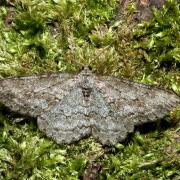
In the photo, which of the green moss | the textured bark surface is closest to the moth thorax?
the green moss

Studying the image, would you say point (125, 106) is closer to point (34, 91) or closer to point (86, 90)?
point (86, 90)

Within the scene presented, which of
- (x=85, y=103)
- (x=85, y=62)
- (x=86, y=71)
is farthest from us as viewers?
(x=85, y=62)

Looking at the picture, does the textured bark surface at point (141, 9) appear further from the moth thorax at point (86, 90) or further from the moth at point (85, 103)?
the moth thorax at point (86, 90)

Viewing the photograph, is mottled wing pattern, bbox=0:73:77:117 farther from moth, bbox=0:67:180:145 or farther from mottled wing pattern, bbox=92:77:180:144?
mottled wing pattern, bbox=92:77:180:144

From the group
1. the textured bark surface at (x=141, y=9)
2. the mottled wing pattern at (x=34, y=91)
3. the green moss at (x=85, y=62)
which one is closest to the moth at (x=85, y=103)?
the mottled wing pattern at (x=34, y=91)

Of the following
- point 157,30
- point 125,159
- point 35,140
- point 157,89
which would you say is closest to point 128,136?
point 125,159

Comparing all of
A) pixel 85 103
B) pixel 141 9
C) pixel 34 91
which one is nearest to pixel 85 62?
pixel 85 103
